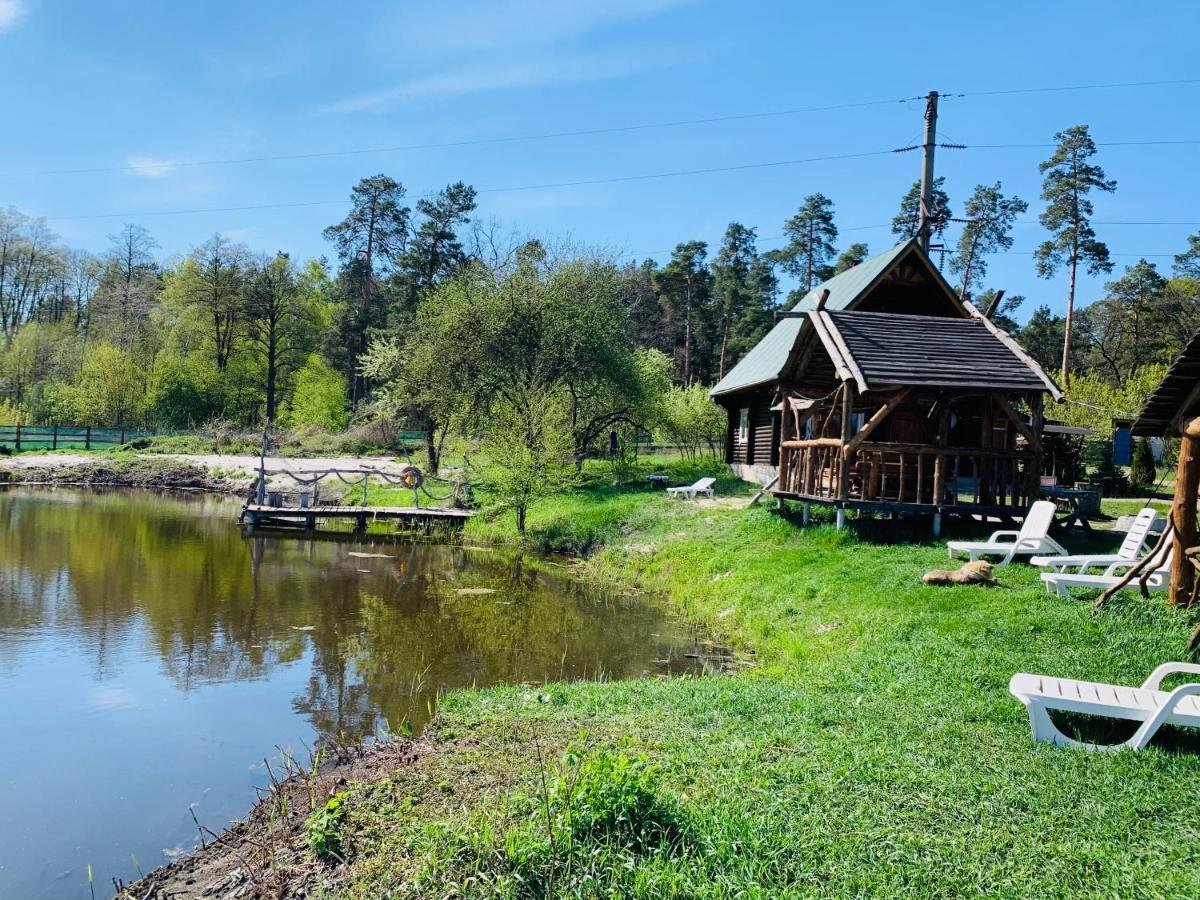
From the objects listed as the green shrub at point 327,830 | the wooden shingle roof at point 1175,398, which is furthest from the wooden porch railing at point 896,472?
the green shrub at point 327,830

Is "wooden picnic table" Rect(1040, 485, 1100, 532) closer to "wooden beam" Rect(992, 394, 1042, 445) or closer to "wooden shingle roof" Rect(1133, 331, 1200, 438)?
"wooden beam" Rect(992, 394, 1042, 445)

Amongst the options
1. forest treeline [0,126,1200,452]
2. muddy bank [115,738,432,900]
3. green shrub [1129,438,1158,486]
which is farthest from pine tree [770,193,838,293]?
muddy bank [115,738,432,900]

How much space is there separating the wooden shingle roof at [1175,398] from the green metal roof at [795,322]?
8.63m

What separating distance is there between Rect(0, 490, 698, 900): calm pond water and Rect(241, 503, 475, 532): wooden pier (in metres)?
3.71

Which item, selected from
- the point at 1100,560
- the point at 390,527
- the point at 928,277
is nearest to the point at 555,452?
the point at 390,527

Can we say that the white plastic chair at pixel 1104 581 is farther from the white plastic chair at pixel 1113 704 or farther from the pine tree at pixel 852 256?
the pine tree at pixel 852 256

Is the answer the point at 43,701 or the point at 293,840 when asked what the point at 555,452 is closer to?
the point at 43,701

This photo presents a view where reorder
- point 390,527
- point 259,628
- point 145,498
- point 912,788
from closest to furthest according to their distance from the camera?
point 912,788 → point 259,628 → point 390,527 → point 145,498

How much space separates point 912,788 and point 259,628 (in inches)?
438

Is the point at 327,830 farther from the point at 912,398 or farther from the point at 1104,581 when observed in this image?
the point at 912,398

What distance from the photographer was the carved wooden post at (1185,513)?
888cm

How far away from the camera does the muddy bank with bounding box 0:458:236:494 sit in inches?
1485

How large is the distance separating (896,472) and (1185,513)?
864 cm

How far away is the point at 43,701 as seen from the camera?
370 inches
